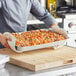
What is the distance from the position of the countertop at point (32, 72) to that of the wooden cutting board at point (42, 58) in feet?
0.09

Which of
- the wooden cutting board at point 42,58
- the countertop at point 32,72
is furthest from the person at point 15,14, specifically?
the countertop at point 32,72

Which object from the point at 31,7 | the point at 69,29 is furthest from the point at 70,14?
the point at 31,7

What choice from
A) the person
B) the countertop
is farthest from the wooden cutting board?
the person

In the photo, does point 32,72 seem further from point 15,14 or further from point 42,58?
point 15,14

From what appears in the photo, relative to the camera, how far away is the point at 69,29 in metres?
3.22

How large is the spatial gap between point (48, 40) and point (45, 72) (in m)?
0.36

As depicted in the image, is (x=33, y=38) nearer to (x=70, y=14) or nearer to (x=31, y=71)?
(x=31, y=71)

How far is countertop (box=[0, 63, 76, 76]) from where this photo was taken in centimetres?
146

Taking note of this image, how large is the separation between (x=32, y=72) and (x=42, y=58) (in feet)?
0.58

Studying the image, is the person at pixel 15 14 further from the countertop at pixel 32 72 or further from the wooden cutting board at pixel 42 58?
the countertop at pixel 32 72

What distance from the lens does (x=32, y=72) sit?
1485mm

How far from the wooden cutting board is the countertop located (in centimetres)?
3

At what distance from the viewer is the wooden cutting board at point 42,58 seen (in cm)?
153

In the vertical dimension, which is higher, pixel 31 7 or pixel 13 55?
pixel 31 7
